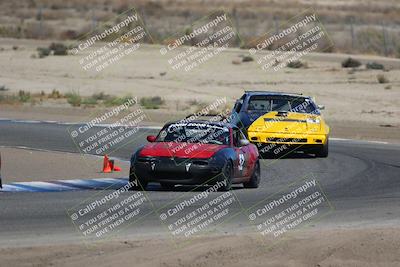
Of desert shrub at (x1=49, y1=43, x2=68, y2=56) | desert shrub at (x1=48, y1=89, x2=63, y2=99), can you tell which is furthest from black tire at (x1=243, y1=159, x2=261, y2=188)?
desert shrub at (x1=49, y1=43, x2=68, y2=56)

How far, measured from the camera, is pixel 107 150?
2653 centimetres

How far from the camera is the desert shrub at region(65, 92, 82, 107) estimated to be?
40.1m

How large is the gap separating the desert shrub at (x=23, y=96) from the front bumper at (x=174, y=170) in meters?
23.8

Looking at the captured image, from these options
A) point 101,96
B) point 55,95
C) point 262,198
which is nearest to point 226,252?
point 262,198

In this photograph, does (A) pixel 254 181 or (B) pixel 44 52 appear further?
(B) pixel 44 52

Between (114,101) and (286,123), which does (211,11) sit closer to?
(114,101)

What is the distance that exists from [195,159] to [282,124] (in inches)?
278

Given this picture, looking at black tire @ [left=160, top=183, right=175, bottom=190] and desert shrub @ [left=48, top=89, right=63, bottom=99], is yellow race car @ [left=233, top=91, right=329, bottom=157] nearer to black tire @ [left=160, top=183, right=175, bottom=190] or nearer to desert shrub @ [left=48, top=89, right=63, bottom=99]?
black tire @ [left=160, top=183, right=175, bottom=190]

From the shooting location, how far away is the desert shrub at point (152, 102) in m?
39.6

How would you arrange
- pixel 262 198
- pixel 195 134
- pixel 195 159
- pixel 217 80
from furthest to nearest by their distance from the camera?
pixel 217 80
pixel 195 134
pixel 195 159
pixel 262 198

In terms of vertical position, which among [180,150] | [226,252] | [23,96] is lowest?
[23,96]

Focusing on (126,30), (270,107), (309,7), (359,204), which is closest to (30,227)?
(359,204)

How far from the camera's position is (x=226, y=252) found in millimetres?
12375

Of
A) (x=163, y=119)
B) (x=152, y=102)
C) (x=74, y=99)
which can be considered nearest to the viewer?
(x=163, y=119)
